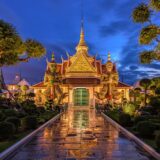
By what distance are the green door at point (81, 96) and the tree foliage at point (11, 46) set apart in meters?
35.2

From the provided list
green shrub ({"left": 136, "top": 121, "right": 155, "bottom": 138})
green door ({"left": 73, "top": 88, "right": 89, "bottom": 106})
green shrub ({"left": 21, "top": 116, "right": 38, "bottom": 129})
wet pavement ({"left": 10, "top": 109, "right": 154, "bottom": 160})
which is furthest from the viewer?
green door ({"left": 73, "top": 88, "right": 89, "bottom": 106})

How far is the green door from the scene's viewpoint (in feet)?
199

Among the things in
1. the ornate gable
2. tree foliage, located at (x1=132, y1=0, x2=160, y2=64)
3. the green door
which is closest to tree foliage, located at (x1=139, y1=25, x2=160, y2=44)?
tree foliage, located at (x1=132, y1=0, x2=160, y2=64)

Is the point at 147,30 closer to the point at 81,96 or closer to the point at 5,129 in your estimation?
the point at 5,129

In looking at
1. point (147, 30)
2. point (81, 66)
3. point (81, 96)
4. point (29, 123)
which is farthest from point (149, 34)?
point (81, 96)

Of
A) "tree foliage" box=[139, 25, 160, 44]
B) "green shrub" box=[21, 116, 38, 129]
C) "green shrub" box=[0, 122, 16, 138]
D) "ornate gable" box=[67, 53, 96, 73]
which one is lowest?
"green shrub" box=[0, 122, 16, 138]

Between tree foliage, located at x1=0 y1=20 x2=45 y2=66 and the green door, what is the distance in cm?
3519

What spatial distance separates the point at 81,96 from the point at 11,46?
130 feet

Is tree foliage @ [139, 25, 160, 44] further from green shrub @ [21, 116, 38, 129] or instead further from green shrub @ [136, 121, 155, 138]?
green shrub @ [21, 116, 38, 129]

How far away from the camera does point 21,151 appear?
510 inches

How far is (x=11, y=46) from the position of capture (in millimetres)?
21609

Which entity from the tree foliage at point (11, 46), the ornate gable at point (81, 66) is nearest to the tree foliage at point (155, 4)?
the tree foliage at point (11, 46)

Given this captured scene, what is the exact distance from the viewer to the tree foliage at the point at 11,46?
21109 mm

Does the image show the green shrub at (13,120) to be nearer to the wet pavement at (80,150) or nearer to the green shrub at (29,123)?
the green shrub at (29,123)
